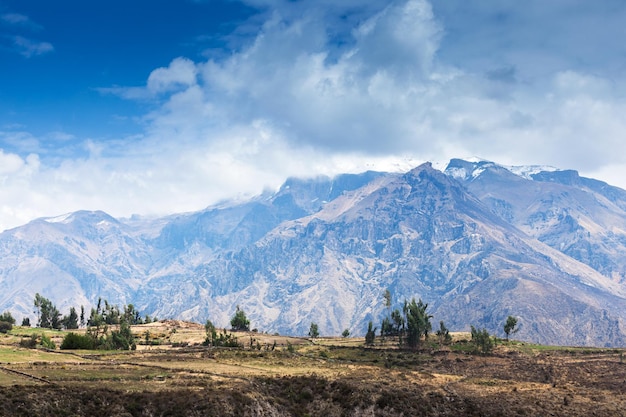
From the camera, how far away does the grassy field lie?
59.8m

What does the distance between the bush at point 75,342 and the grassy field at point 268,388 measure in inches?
566

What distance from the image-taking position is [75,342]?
12000 cm

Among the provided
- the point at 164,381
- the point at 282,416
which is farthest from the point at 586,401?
the point at 164,381

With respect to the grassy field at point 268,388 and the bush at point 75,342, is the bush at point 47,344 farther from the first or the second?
the grassy field at point 268,388

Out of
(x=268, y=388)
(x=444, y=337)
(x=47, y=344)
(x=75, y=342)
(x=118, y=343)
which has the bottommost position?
(x=268, y=388)

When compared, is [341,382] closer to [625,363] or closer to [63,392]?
[63,392]

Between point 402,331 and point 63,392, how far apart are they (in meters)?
129

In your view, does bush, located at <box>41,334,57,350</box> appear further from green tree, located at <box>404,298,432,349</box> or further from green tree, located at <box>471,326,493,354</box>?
green tree, located at <box>471,326,493,354</box>

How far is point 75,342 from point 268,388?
62.4 meters

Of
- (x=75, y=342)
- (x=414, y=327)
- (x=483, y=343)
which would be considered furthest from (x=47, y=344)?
(x=483, y=343)

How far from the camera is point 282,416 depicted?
6906 cm

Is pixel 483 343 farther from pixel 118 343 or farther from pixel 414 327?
pixel 118 343

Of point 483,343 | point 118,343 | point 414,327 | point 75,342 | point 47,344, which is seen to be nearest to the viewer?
point 47,344

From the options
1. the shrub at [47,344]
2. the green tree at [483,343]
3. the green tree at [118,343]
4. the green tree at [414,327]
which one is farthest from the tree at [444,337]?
A: the shrub at [47,344]
